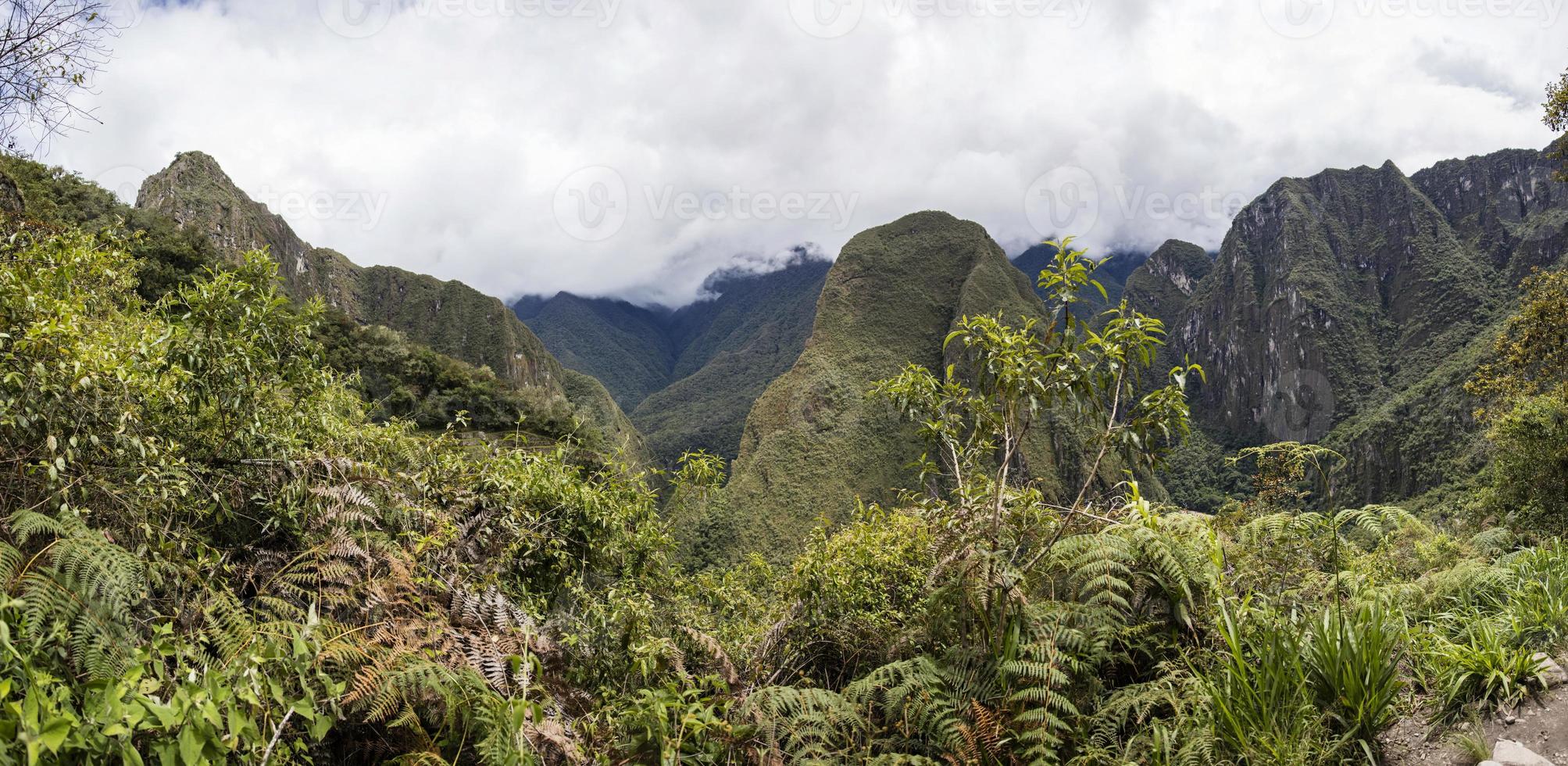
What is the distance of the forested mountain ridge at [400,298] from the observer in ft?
333

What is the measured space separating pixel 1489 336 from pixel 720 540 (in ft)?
361

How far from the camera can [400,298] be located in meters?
138

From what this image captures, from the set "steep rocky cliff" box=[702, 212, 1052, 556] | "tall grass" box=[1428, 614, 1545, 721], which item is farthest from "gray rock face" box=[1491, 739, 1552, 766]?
"steep rocky cliff" box=[702, 212, 1052, 556]

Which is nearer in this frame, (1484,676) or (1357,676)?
(1357,676)

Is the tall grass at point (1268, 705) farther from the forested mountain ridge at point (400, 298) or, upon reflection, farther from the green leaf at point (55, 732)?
the forested mountain ridge at point (400, 298)

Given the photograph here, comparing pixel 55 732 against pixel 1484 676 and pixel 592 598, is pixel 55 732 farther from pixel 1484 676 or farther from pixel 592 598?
pixel 1484 676

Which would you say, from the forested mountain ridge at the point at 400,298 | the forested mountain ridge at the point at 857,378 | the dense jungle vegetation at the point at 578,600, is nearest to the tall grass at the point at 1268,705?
the dense jungle vegetation at the point at 578,600

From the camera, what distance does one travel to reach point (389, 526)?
414 centimetres

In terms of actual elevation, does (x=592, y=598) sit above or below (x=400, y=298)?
below

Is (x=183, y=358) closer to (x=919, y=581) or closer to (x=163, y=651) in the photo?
(x=163, y=651)

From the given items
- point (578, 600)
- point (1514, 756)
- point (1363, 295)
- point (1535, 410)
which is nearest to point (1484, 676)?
point (1514, 756)

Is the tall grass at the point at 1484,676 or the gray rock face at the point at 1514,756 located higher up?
the tall grass at the point at 1484,676

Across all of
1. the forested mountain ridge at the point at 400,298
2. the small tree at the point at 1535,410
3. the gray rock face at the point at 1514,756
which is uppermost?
the forested mountain ridge at the point at 400,298

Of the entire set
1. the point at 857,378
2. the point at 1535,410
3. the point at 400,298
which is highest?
the point at 400,298
